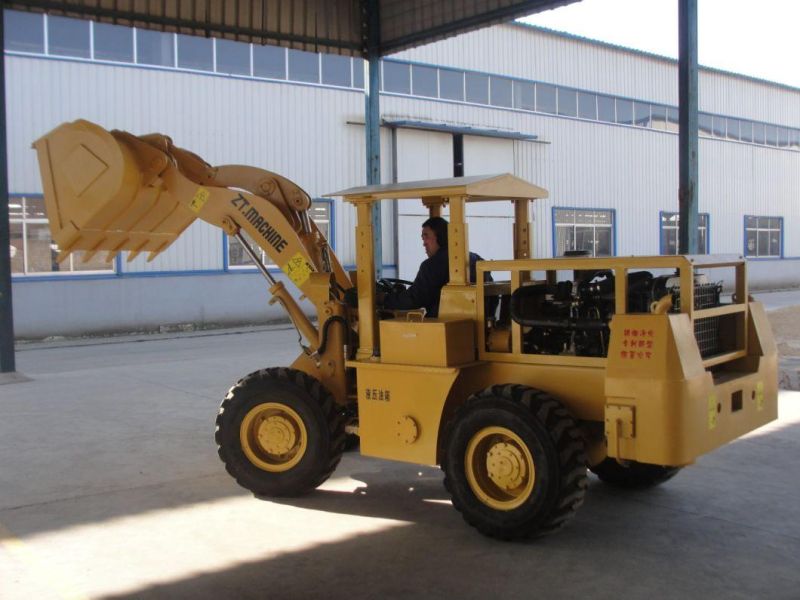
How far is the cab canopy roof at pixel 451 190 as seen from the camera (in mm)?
5727

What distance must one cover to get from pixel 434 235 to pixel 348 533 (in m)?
2.14

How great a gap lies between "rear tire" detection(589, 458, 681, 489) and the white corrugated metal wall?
14492 mm

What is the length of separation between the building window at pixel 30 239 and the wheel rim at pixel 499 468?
1387 centimetres

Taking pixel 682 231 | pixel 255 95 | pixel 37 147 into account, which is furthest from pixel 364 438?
pixel 255 95

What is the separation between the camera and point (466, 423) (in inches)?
206

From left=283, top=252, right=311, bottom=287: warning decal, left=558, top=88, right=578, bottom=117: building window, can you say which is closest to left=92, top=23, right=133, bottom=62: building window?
left=283, top=252, right=311, bottom=287: warning decal

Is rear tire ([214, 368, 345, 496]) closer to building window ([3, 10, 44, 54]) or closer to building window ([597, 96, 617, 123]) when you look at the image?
building window ([3, 10, 44, 54])

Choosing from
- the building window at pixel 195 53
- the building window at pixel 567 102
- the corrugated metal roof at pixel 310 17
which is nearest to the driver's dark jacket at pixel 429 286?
the corrugated metal roof at pixel 310 17

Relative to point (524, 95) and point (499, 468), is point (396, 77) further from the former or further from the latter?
point (499, 468)

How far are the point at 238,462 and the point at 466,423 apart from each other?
192 cm

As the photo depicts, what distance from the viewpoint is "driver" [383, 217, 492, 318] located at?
601 centimetres

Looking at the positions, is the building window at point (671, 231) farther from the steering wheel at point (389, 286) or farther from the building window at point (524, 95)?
the steering wheel at point (389, 286)

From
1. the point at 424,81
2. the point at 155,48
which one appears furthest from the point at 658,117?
the point at 155,48

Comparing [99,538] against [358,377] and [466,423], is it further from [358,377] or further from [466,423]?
[466,423]
